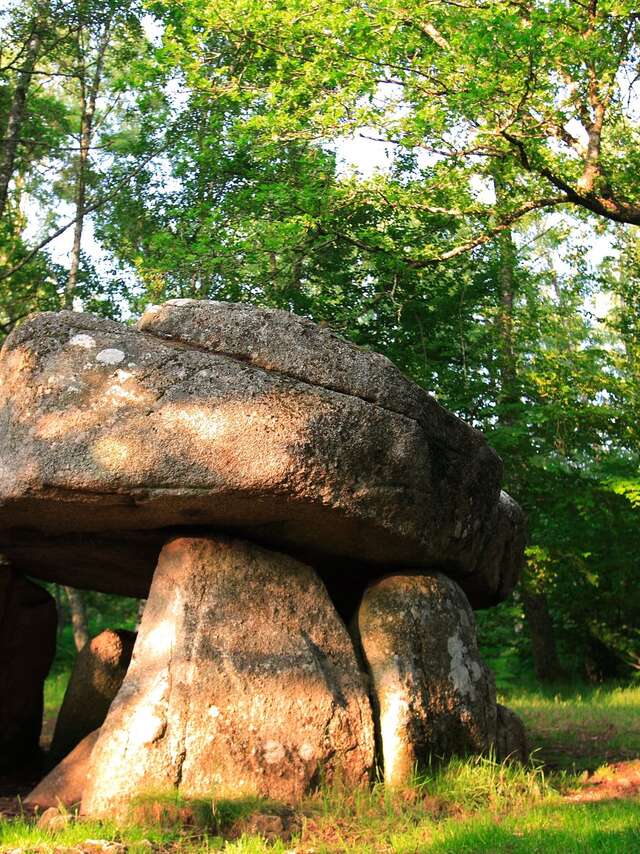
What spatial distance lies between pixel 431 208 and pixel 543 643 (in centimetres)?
805

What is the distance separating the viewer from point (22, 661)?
9586 mm

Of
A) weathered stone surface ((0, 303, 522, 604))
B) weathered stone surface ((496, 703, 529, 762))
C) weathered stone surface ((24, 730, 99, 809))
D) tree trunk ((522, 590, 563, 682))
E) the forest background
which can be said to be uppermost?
the forest background

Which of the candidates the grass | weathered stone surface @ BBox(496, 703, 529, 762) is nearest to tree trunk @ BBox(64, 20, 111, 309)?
the grass

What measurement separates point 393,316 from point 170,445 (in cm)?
951

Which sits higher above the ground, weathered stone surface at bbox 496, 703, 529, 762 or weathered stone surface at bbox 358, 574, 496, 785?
weathered stone surface at bbox 358, 574, 496, 785

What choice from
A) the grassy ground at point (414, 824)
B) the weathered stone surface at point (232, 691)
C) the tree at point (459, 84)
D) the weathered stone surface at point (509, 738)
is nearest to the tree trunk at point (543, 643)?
the tree at point (459, 84)

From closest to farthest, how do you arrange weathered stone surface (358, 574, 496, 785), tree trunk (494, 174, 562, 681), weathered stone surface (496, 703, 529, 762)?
weathered stone surface (358, 574, 496, 785), weathered stone surface (496, 703, 529, 762), tree trunk (494, 174, 562, 681)

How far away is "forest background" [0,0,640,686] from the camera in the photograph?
12477 millimetres

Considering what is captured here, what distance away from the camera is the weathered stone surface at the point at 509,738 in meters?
8.03

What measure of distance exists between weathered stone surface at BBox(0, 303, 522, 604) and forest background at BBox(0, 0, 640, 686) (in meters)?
5.84

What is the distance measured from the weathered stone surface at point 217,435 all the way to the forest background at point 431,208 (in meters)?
5.84

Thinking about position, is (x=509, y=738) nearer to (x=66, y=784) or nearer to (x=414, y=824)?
(x=414, y=824)

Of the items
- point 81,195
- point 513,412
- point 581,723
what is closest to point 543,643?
point 513,412

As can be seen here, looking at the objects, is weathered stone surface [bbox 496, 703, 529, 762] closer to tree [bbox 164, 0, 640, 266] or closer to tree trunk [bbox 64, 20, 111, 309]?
tree [bbox 164, 0, 640, 266]
